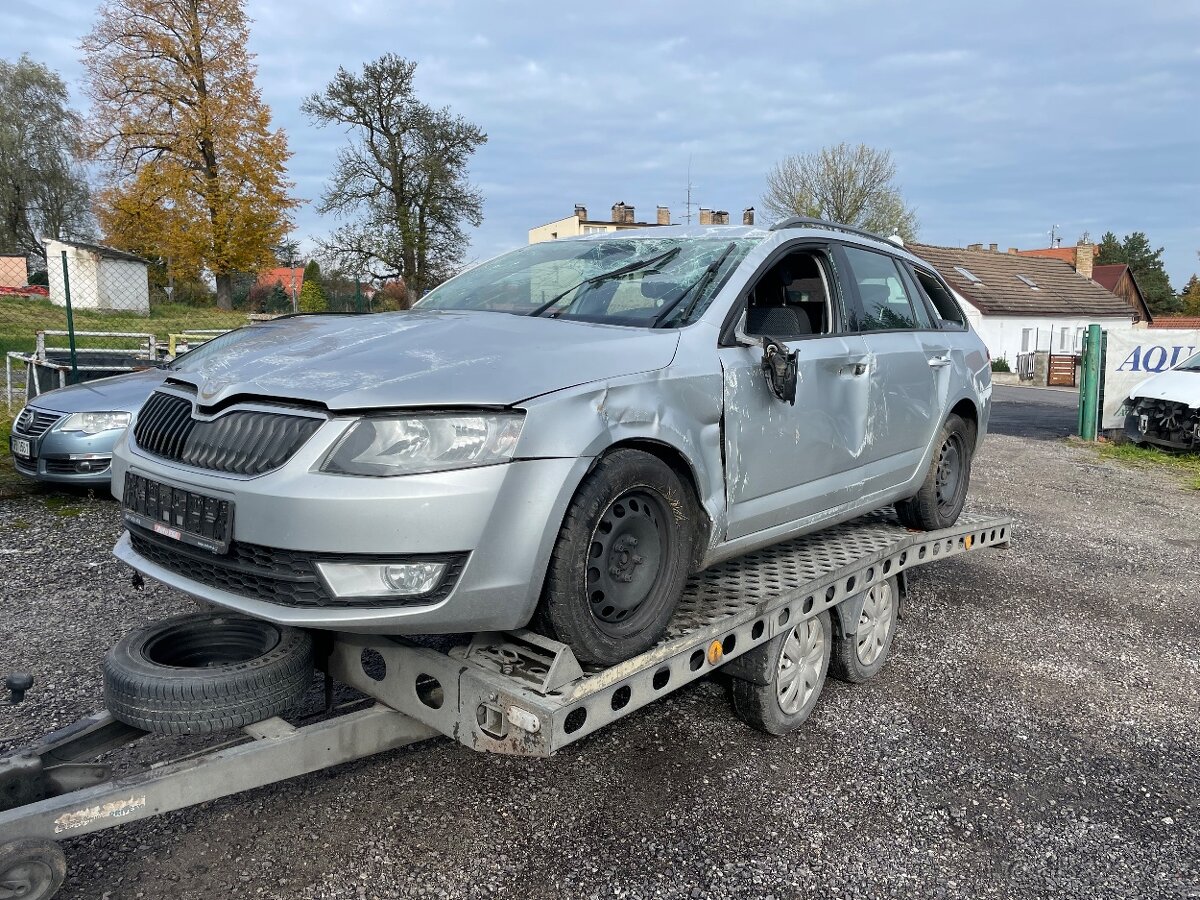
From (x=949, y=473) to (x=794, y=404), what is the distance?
1922mm

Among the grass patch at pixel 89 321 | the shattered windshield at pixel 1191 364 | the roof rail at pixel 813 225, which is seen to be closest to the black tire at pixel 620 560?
the roof rail at pixel 813 225

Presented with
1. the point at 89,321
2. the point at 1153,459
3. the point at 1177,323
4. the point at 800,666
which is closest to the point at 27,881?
the point at 800,666

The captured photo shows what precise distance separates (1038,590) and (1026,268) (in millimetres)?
43843

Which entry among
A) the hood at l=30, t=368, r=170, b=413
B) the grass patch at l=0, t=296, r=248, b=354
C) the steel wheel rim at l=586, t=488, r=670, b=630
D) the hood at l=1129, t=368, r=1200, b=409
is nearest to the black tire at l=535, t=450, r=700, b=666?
the steel wheel rim at l=586, t=488, r=670, b=630

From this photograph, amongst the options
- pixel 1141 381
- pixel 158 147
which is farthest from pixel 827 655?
pixel 158 147

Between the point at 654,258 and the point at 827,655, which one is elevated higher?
the point at 654,258

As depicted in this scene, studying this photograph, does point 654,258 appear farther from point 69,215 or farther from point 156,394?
point 69,215

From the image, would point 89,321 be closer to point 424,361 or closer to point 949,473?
point 949,473

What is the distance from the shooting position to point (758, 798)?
3.11 meters

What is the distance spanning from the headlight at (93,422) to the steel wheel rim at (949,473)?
5669 mm

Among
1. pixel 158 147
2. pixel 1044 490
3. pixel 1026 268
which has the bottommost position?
pixel 1044 490

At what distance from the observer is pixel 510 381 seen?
2354 millimetres

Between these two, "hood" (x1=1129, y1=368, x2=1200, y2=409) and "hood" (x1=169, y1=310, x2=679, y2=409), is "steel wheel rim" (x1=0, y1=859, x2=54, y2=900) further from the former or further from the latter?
"hood" (x1=1129, y1=368, x2=1200, y2=409)

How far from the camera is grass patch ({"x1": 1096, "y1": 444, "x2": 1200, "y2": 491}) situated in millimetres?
10931
